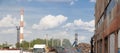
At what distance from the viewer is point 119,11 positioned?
72.9ft

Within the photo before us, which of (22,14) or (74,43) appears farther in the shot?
(74,43)

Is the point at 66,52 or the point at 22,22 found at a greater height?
the point at 22,22

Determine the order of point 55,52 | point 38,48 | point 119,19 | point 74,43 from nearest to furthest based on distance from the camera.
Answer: point 119,19 < point 38,48 < point 55,52 < point 74,43

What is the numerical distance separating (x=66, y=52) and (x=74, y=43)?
48.1m

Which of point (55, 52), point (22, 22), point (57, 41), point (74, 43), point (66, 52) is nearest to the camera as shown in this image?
point (55, 52)

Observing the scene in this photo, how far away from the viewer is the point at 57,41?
475 ft

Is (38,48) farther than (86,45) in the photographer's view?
No

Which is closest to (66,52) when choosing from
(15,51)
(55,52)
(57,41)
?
(55,52)

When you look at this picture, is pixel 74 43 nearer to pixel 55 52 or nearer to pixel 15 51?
pixel 55 52

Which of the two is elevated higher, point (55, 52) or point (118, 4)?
point (118, 4)

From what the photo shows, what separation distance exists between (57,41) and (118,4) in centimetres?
12189

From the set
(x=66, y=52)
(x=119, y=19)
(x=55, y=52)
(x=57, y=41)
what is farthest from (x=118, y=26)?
(x=57, y=41)

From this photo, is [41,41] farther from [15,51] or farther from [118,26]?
[118,26]

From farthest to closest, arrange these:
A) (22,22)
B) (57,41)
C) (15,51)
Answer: (57,41) → (22,22) → (15,51)
